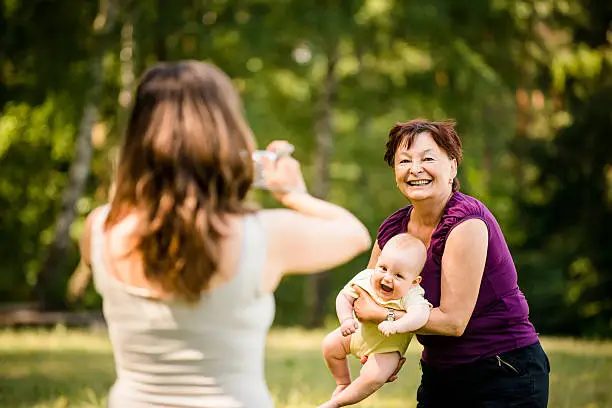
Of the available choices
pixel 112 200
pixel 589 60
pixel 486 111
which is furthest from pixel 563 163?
pixel 112 200

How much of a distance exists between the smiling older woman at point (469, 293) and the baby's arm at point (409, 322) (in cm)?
6

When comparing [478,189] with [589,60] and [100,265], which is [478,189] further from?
[100,265]

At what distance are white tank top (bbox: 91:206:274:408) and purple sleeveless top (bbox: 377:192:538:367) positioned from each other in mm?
1281

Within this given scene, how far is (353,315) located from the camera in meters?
3.97

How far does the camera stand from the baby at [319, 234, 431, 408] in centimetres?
380

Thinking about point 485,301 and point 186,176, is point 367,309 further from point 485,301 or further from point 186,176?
point 186,176

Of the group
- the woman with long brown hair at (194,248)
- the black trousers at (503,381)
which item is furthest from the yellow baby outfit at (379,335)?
the woman with long brown hair at (194,248)

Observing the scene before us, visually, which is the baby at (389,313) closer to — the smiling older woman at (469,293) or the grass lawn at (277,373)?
the smiling older woman at (469,293)

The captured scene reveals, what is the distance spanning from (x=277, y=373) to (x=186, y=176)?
8295 mm

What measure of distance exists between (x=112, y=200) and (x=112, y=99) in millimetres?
19731

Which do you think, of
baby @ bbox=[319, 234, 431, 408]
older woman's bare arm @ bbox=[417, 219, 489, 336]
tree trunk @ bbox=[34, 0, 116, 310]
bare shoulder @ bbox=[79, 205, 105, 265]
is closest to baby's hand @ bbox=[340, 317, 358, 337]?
baby @ bbox=[319, 234, 431, 408]

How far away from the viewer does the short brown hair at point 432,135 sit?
4.01 m

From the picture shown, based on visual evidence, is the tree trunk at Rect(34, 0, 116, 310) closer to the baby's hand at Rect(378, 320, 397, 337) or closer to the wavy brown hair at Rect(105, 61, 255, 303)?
the baby's hand at Rect(378, 320, 397, 337)

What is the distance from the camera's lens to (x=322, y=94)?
20.9 m
